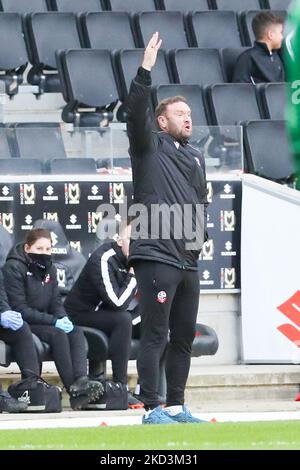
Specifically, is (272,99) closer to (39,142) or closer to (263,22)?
(263,22)

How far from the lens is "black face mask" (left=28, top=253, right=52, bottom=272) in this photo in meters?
9.85

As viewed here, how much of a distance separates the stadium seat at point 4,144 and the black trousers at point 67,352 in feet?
5.89

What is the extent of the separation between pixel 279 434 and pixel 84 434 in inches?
37.4

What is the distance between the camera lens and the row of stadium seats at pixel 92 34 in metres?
13.0

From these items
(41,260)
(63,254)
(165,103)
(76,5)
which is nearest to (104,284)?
(41,260)

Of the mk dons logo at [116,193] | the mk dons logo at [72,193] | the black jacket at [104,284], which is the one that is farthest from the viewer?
the mk dons logo at [116,193]

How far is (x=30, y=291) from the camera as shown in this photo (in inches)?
389

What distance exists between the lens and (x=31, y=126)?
11.3 m

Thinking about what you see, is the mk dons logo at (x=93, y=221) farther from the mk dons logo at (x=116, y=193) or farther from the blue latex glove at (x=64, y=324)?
the blue latex glove at (x=64, y=324)

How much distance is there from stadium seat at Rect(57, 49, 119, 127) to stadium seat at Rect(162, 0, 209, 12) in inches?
83.6

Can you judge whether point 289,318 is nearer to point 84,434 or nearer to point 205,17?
point 205,17

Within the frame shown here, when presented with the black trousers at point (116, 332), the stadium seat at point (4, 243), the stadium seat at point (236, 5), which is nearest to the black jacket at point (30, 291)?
the black trousers at point (116, 332)

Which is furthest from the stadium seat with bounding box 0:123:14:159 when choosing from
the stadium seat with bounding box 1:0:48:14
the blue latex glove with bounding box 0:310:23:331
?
the stadium seat with bounding box 1:0:48:14
